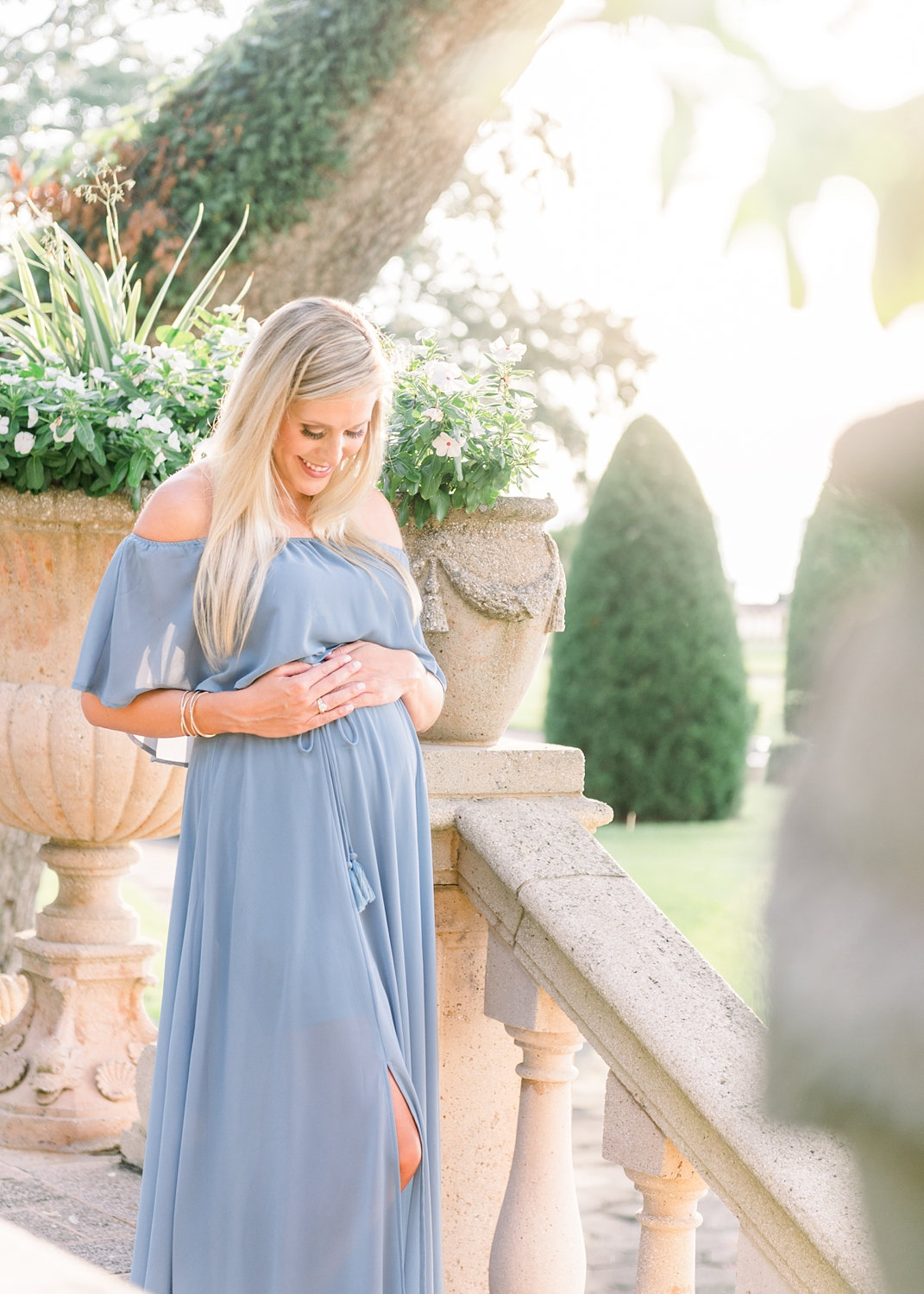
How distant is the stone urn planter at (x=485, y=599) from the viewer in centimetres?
275

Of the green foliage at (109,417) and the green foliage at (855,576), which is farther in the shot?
the green foliage at (109,417)

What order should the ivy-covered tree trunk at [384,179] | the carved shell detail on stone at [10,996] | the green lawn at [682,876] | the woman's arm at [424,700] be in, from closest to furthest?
the woman's arm at [424,700]
the carved shell detail on stone at [10,996]
the ivy-covered tree trunk at [384,179]
the green lawn at [682,876]

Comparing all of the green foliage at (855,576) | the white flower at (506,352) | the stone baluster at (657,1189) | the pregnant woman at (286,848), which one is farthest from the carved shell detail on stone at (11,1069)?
the green foliage at (855,576)

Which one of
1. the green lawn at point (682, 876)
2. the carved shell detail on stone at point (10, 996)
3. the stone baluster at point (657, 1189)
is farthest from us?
the green lawn at point (682, 876)

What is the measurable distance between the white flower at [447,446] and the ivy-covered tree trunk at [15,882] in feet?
11.3

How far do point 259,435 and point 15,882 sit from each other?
3.66 metres

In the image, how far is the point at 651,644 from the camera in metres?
13.1

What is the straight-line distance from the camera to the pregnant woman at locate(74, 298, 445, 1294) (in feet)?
7.38

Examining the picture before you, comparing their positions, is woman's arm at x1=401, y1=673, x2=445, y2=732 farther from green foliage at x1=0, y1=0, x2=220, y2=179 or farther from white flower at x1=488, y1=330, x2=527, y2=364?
green foliage at x1=0, y1=0, x2=220, y2=179

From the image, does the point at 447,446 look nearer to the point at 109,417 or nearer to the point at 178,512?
the point at 178,512

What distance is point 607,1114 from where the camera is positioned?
7.43 feet

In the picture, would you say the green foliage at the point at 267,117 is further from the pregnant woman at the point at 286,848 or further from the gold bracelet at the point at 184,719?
the gold bracelet at the point at 184,719

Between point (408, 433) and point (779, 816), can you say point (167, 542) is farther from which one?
point (779, 816)

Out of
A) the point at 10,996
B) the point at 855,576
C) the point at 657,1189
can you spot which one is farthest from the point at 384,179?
the point at 855,576
